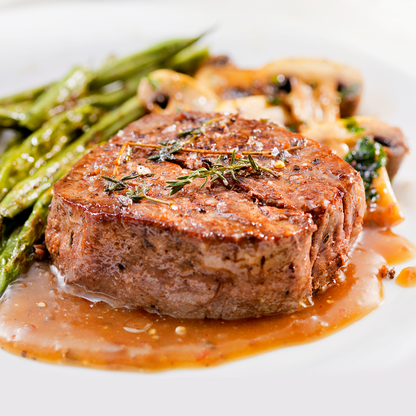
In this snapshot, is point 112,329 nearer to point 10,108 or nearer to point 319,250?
point 319,250

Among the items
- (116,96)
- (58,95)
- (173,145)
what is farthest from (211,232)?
(58,95)

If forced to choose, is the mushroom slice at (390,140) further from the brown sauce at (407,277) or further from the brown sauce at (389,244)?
the brown sauce at (407,277)

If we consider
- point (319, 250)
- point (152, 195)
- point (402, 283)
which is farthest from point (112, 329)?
point (402, 283)

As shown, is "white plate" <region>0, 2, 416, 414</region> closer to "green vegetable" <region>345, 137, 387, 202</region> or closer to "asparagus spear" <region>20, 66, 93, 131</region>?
"green vegetable" <region>345, 137, 387, 202</region>

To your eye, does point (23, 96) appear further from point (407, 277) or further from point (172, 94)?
point (407, 277)

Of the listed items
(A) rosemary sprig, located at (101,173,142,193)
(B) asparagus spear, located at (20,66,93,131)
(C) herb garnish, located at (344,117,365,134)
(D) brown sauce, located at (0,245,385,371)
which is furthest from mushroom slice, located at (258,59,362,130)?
(A) rosemary sprig, located at (101,173,142,193)

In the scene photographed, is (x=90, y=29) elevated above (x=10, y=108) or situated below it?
above

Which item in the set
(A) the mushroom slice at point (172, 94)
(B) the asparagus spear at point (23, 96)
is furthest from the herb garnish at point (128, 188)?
(B) the asparagus spear at point (23, 96)
